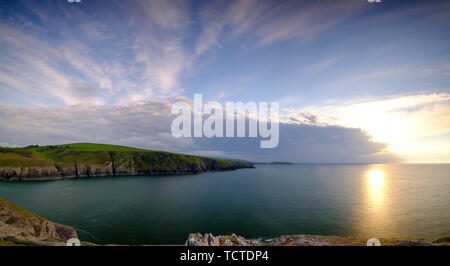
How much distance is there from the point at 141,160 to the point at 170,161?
81.2 feet

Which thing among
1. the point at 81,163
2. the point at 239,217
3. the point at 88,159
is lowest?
the point at 239,217

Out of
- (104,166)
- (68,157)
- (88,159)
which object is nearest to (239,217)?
(104,166)

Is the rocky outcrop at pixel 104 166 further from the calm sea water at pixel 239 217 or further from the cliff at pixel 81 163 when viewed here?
the calm sea water at pixel 239 217

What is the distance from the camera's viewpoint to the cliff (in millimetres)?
96062

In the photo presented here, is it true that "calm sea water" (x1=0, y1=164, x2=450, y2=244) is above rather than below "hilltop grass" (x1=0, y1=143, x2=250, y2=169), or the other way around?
below

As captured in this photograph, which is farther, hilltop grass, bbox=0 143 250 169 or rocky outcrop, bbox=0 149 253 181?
hilltop grass, bbox=0 143 250 169

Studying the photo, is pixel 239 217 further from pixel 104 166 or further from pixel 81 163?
pixel 81 163

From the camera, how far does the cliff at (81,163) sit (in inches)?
3782

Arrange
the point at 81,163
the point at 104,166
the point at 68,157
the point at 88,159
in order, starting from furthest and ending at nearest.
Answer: the point at 104,166
the point at 88,159
the point at 68,157
the point at 81,163

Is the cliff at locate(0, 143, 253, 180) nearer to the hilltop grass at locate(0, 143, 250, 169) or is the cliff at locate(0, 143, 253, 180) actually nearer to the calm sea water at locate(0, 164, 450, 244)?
the hilltop grass at locate(0, 143, 250, 169)

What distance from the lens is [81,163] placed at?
118m

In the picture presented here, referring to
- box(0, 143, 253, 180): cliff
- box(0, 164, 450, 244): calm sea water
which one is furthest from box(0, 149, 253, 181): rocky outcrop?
box(0, 164, 450, 244): calm sea water
